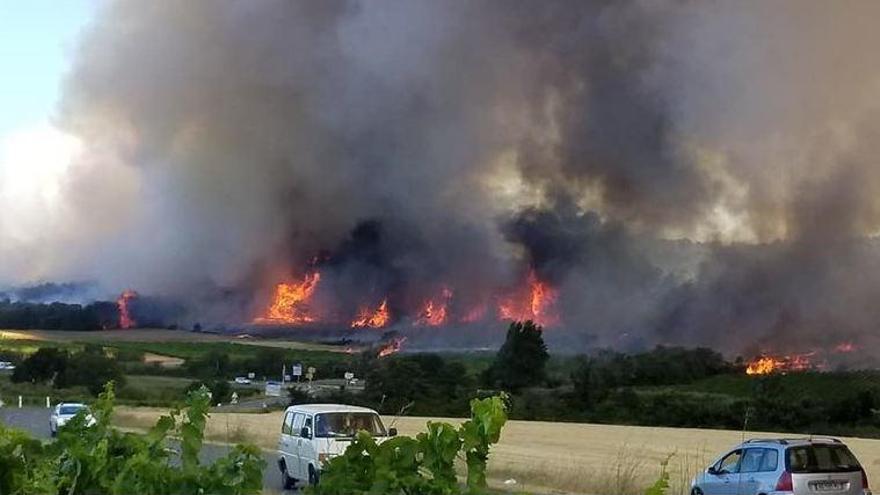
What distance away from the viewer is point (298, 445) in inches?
920

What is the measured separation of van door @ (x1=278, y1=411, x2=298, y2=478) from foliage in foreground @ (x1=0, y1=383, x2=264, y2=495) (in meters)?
15.5

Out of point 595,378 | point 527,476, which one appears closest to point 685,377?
point 595,378

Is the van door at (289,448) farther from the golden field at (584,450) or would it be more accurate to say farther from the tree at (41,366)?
the tree at (41,366)

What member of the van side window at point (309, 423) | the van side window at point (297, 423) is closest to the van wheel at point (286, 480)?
the van side window at point (297, 423)

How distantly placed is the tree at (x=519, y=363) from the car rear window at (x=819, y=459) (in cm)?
6786

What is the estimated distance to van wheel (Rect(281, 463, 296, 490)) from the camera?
23.8 m

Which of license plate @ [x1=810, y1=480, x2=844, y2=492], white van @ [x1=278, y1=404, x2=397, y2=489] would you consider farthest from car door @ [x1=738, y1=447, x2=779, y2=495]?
white van @ [x1=278, y1=404, x2=397, y2=489]

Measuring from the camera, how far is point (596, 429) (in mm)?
60156

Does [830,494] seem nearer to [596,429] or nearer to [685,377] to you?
[596,429]

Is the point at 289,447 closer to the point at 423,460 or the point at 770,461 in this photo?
the point at 770,461

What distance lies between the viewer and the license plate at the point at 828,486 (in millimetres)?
17406

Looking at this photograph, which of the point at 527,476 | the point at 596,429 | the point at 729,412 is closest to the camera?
the point at 527,476

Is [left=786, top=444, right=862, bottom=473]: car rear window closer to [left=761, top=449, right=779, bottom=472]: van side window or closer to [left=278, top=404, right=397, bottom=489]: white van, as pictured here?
[left=761, top=449, right=779, bottom=472]: van side window

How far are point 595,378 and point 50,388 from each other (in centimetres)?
4601
